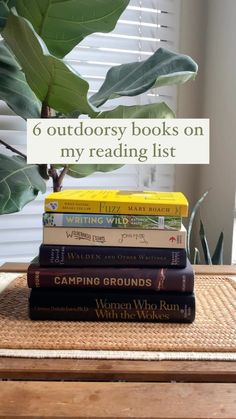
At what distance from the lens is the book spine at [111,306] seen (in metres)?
0.55

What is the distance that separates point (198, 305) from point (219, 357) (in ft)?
0.50

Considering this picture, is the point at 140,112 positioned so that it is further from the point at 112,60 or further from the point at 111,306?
the point at 112,60

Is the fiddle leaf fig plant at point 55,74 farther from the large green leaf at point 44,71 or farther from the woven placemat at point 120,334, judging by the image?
the woven placemat at point 120,334

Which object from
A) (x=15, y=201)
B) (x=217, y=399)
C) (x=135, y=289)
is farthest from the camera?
(x=15, y=201)

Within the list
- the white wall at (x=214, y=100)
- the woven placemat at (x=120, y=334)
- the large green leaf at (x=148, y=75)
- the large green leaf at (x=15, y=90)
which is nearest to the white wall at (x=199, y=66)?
the white wall at (x=214, y=100)

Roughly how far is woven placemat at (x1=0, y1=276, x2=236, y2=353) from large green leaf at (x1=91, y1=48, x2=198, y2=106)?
1.21 ft

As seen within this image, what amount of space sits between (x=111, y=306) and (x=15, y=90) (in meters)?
0.44

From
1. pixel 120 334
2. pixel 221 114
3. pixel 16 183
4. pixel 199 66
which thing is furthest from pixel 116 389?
pixel 199 66

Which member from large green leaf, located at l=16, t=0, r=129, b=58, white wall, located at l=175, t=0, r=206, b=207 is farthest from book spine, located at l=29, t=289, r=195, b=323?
white wall, located at l=175, t=0, r=206, b=207

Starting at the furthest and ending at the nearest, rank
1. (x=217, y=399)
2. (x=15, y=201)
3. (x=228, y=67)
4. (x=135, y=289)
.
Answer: (x=228, y=67) → (x=15, y=201) → (x=135, y=289) → (x=217, y=399)

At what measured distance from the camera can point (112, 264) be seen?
561 millimetres

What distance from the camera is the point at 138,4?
126 cm

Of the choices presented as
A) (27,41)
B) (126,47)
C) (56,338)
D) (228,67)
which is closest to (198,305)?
(56,338)

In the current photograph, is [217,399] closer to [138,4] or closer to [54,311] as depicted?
[54,311]
